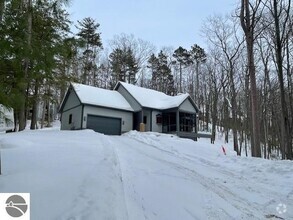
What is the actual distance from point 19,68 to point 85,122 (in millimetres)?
17561

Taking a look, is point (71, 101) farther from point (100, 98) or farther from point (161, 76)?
point (161, 76)

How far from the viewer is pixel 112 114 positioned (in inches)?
961

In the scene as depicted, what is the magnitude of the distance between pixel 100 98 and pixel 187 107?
8.58 meters

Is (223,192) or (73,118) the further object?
(73,118)

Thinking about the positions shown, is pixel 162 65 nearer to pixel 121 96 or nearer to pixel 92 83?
pixel 92 83

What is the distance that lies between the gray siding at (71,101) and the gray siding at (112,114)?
1269 millimetres

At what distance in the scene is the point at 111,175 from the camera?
646 centimetres

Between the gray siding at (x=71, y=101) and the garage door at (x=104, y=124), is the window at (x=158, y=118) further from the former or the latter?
the gray siding at (x=71, y=101)

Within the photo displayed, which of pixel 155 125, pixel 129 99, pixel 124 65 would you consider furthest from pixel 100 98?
pixel 124 65

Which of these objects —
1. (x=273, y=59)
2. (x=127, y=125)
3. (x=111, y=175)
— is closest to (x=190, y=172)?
(x=111, y=175)

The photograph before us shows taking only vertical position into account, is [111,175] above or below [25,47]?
below

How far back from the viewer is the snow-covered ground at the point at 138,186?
15.2 feet

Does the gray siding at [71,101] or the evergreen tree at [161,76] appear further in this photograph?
the evergreen tree at [161,76]

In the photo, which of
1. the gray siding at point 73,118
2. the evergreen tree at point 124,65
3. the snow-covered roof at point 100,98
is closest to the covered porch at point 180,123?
the snow-covered roof at point 100,98
